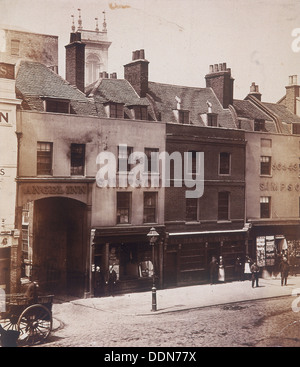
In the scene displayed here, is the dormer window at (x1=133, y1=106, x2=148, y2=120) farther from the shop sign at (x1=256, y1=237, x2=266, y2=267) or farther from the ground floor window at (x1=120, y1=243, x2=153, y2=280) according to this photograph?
the shop sign at (x1=256, y1=237, x2=266, y2=267)

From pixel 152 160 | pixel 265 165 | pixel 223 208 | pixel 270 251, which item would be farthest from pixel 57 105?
pixel 270 251

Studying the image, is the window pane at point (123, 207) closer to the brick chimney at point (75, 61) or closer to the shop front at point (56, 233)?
the shop front at point (56, 233)

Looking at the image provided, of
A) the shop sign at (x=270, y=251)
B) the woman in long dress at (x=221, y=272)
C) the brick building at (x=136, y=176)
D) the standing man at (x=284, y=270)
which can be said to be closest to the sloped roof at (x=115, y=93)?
the brick building at (x=136, y=176)

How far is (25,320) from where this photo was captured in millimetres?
11812

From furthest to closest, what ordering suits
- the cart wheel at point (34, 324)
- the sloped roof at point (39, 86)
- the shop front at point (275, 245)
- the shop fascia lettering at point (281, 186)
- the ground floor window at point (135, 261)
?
the ground floor window at point (135, 261) < the shop front at point (275, 245) < the shop fascia lettering at point (281, 186) < the sloped roof at point (39, 86) < the cart wheel at point (34, 324)

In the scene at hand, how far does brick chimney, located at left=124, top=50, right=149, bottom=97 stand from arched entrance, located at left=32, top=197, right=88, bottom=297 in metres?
4.11

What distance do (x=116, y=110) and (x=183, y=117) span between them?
299cm

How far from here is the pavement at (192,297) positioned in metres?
14.0

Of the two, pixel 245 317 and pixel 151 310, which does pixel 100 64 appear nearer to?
pixel 151 310

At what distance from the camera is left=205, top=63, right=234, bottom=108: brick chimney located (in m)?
14.1

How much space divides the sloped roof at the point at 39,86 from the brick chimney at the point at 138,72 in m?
1.78

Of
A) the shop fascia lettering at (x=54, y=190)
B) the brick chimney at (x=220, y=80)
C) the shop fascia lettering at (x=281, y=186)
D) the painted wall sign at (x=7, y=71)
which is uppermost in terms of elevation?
the brick chimney at (x=220, y=80)

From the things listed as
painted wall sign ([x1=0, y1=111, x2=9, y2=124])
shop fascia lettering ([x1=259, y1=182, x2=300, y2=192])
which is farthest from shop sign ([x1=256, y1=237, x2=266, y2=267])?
painted wall sign ([x1=0, y1=111, x2=9, y2=124])

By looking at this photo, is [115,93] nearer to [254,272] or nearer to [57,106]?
[57,106]
